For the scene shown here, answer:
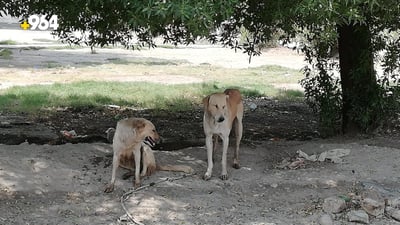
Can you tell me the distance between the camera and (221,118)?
675 centimetres

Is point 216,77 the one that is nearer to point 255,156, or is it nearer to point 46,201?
point 255,156

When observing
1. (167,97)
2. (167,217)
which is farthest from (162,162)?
(167,97)

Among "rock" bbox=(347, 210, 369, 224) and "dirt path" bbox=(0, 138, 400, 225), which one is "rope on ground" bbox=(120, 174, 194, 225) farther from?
"rock" bbox=(347, 210, 369, 224)

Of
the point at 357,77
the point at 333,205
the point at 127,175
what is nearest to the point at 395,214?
the point at 333,205

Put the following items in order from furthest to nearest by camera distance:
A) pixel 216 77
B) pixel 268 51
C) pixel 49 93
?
pixel 268 51 < pixel 216 77 < pixel 49 93

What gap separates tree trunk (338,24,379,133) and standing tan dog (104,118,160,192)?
14.0 ft

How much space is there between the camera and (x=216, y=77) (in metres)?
20.7

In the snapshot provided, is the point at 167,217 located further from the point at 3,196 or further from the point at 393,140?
the point at 393,140

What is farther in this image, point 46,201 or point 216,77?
point 216,77

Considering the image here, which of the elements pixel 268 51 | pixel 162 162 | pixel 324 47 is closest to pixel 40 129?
pixel 162 162

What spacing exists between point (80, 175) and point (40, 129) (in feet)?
14.0

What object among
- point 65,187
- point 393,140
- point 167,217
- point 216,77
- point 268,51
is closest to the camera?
point 167,217

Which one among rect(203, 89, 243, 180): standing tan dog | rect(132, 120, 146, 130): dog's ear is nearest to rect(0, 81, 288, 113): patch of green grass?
rect(203, 89, 243, 180): standing tan dog

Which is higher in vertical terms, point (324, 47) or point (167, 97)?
point (324, 47)
